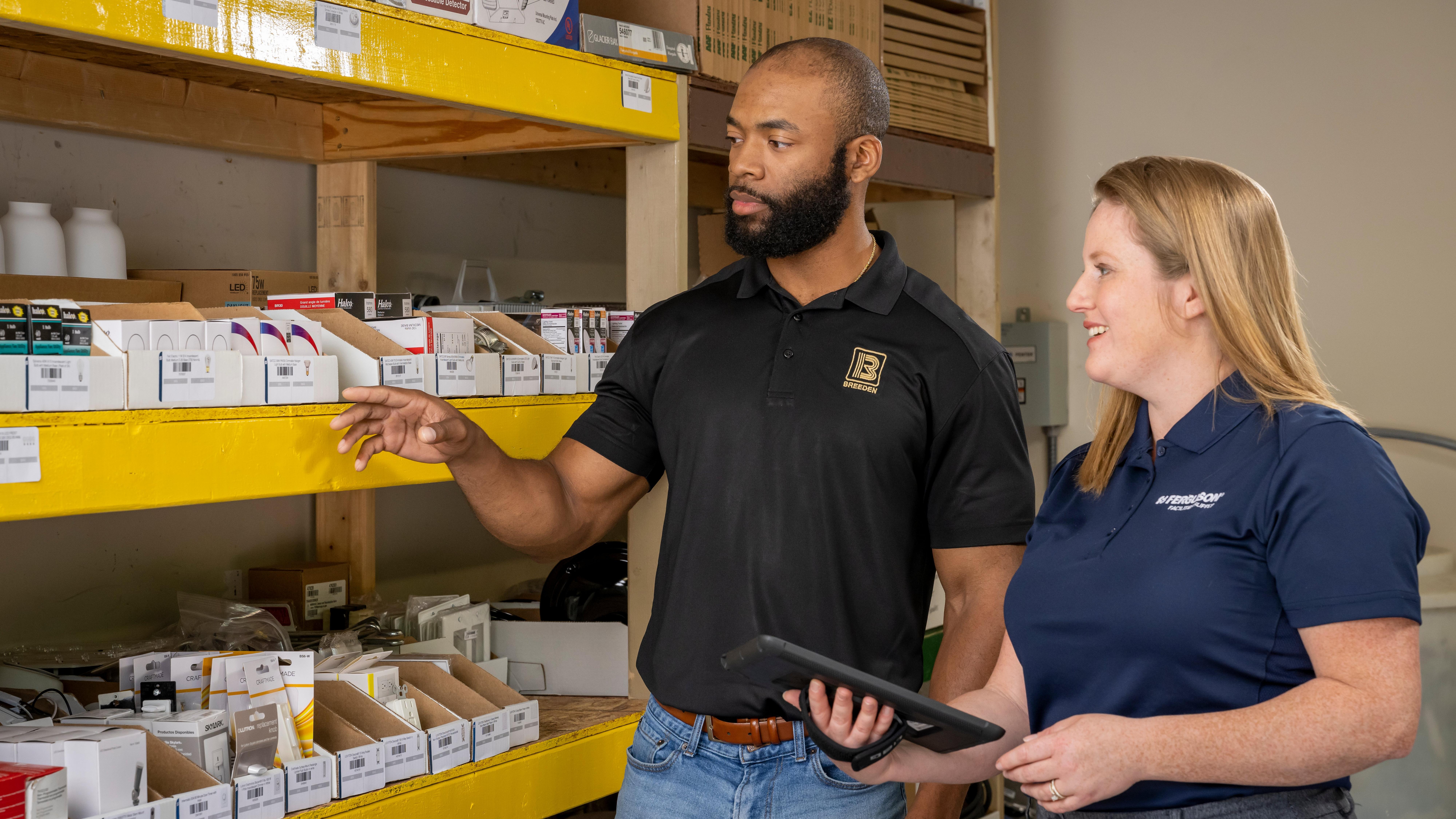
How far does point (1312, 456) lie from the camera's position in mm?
1183

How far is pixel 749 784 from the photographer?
1.68m

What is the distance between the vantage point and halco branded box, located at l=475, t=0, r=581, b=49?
1.86m

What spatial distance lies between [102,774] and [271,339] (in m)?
0.57

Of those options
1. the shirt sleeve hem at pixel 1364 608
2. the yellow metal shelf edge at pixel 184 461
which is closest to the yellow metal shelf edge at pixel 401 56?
the yellow metal shelf edge at pixel 184 461

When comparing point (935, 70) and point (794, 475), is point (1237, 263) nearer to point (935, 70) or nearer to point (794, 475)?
point (794, 475)

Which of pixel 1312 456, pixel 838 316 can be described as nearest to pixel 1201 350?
pixel 1312 456

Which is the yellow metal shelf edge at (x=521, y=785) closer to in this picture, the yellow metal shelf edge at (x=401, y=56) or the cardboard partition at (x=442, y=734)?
the cardboard partition at (x=442, y=734)

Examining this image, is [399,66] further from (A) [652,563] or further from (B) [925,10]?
(B) [925,10]

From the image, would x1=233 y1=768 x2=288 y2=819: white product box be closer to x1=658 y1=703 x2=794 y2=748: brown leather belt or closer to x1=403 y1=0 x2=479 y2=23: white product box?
x1=658 y1=703 x2=794 y2=748: brown leather belt

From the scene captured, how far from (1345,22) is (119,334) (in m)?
4.06

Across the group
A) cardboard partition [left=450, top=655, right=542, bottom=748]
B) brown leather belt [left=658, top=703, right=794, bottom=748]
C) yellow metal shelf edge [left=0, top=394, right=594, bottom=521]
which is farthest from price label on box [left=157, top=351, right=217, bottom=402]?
brown leather belt [left=658, top=703, right=794, bottom=748]

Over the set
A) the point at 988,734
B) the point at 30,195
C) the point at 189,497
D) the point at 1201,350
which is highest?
the point at 30,195

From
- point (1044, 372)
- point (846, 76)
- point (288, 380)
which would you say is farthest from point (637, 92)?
point (1044, 372)

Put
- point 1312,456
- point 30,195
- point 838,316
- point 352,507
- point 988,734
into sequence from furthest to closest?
1. point 352,507
2. point 30,195
3. point 838,316
4. point 988,734
5. point 1312,456
